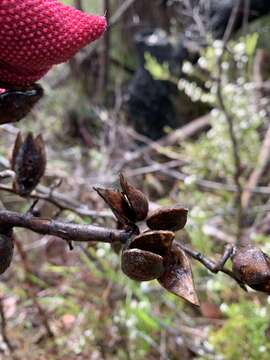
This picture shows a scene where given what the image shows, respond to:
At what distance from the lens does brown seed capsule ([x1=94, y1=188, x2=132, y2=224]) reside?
450 millimetres

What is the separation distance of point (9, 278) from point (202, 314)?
0.68m

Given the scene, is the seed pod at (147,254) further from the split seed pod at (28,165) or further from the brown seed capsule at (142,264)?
the split seed pod at (28,165)

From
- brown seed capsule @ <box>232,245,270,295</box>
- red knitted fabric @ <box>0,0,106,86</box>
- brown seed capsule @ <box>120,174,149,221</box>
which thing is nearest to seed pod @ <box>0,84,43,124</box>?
red knitted fabric @ <box>0,0,106,86</box>

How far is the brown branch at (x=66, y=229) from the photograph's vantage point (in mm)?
455

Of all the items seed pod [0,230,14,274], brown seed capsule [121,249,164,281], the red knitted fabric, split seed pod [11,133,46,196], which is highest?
the red knitted fabric

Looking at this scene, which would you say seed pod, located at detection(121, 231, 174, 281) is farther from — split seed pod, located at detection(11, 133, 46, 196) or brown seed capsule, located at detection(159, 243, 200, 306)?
split seed pod, located at detection(11, 133, 46, 196)

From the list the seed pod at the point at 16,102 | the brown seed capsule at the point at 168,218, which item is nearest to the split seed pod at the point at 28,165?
the seed pod at the point at 16,102

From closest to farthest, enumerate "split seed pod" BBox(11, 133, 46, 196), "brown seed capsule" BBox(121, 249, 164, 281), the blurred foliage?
"brown seed capsule" BBox(121, 249, 164, 281) → "split seed pod" BBox(11, 133, 46, 196) → the blurred foliage

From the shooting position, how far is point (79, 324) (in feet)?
4.22

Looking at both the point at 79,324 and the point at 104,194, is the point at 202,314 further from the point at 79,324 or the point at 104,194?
the point at 104,194

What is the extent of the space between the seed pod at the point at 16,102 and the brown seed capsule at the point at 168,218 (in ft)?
0.57

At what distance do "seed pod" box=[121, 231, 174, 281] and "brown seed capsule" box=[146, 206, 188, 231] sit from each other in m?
0.03

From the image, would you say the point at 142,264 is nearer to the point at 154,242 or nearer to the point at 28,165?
the point at 154,242

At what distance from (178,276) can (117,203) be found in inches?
3.3
